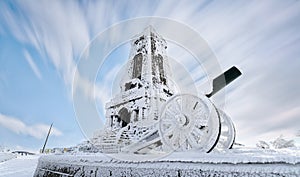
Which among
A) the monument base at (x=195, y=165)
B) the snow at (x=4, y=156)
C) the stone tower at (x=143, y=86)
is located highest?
the stone tower at (x=143, y=86)

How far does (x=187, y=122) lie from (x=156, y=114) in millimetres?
8738

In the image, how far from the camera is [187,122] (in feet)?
13.8

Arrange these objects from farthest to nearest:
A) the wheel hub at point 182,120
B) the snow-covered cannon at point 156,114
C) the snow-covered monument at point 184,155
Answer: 1. the wheel hub at point 182,120
2. the snow-covered cannon at point 156,114
3. the snow-covered monument at point 184,155

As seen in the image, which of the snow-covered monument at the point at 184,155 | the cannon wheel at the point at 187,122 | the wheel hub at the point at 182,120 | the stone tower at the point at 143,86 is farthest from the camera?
the stone tower at the point at 143,86

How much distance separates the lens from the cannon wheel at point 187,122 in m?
3.74

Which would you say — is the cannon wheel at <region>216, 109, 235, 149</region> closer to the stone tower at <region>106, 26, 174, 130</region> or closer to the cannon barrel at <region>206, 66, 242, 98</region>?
the cannon barrel at <region>206, 66, 242, 98</region>

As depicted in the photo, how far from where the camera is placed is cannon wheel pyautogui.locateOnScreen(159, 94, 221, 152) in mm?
3743

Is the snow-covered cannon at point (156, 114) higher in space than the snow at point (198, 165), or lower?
higher

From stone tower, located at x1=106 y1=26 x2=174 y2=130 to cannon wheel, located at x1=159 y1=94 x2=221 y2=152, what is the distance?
24.1ft

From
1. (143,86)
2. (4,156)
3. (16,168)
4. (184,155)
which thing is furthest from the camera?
(143,86)

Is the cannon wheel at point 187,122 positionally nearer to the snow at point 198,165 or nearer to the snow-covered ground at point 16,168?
the snow at point 198,165

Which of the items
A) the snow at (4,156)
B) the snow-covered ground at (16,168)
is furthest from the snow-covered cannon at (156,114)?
the snow at (4,156)

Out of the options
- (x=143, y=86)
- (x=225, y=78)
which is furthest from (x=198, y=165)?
(x=143, y=86)

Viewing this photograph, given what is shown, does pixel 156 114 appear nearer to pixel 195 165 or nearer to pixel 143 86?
pixel 143 86
